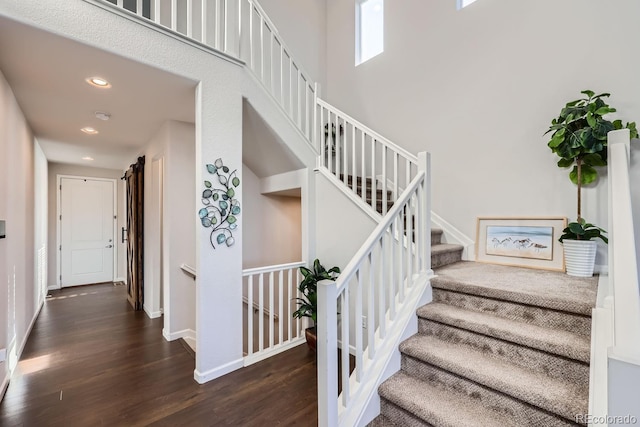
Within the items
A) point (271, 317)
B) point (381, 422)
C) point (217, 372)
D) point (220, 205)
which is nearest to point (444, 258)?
point (381, 422)

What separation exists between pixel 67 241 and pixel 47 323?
2.61 metres

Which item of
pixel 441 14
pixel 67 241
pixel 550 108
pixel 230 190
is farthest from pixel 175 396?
pixel 67 241

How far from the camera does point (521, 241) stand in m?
2.73

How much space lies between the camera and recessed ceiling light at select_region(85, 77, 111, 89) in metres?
2.23

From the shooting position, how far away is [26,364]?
2.58m

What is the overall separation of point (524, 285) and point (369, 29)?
402 cm

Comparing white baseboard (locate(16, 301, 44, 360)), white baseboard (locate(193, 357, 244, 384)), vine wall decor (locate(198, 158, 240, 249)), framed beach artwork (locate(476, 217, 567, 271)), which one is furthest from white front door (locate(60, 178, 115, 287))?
framed beach artwork (locate(476, 217, 567, 271))

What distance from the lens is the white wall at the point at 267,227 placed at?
13.5ft

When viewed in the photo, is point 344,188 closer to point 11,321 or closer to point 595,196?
point 595,196

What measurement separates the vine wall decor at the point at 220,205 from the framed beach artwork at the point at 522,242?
2.50 meters

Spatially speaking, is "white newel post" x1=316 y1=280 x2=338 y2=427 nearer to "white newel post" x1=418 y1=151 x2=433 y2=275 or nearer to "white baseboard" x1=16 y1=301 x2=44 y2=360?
"white newel post" x1=418 y1=151 x2=433 y2=275

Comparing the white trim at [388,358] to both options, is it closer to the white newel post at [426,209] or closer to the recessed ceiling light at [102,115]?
the white newel post at [426,209]

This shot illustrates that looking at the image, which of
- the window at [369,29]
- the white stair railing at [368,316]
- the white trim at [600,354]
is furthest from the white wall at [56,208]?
the white trim at [600,354]

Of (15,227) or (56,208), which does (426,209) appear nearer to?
(15,227)
